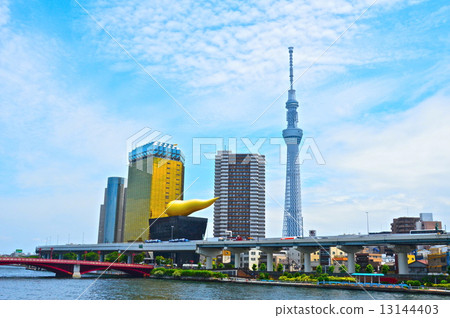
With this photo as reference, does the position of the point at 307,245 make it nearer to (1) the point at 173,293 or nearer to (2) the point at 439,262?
(2) the point at 439,262

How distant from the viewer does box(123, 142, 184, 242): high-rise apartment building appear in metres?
150

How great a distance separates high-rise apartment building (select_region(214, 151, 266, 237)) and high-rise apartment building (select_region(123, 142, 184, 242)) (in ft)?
49.5

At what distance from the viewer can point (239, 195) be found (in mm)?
157625

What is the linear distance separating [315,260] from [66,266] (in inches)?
2136

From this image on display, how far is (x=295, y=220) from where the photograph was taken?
7667 inches

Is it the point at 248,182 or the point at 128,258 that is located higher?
the point at 248,182

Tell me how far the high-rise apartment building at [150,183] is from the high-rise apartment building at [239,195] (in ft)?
49.5

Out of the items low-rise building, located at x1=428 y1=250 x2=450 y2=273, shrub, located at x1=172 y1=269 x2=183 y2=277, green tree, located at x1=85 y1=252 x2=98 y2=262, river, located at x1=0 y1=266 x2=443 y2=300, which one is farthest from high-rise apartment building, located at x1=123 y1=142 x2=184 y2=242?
river, located at x1=0 y1=266 x2=443 y2=300

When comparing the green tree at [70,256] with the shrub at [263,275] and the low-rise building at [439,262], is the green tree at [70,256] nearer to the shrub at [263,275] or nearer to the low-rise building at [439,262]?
the shrub at [263,275]

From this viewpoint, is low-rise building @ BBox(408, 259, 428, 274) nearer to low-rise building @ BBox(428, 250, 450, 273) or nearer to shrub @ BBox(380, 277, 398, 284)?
low-rise building @ BBox(428, 250, 450, 273)

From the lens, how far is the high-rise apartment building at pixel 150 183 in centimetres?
14988

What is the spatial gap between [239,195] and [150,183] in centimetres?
3289
